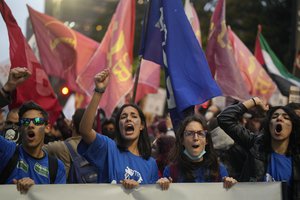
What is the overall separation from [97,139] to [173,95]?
4.38 feet

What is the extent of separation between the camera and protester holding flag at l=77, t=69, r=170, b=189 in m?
4.55

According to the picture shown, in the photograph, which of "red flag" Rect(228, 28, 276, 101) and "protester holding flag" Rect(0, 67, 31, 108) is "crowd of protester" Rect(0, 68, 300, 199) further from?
"red flag" Rect(228, 28, 276, 101)

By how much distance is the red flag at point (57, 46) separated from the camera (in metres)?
9.55

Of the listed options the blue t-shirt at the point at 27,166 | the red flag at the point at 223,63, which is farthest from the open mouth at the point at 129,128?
the red flag at the point at 223,63

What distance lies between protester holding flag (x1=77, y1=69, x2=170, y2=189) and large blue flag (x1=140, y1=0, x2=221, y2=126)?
0.80 metres

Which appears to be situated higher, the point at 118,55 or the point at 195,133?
the point at 118,55

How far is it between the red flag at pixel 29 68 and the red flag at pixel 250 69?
4.50 metres

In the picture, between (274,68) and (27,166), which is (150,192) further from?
(274,68)

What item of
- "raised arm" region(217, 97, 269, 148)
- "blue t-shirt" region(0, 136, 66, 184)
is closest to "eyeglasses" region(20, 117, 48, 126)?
"blue t-shirt" region(0, 136, 66, 184)

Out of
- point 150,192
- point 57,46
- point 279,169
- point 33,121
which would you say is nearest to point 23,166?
point 33,121

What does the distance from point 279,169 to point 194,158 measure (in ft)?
2.04

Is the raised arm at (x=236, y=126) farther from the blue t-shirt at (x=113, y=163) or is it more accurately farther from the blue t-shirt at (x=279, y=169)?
the blue t-shirt at (x=113, y=163)

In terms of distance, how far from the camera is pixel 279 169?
4.67 m

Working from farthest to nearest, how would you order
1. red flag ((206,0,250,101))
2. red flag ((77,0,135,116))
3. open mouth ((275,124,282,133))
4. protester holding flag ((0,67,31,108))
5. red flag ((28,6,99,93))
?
red flag ((28,6,99,93)) → red flag ((77,0,135,116)) → red flag ((206,0,250,101)) → open mouth ((275,124,282,133)) → protester holding flag ((0,67,31,108))
